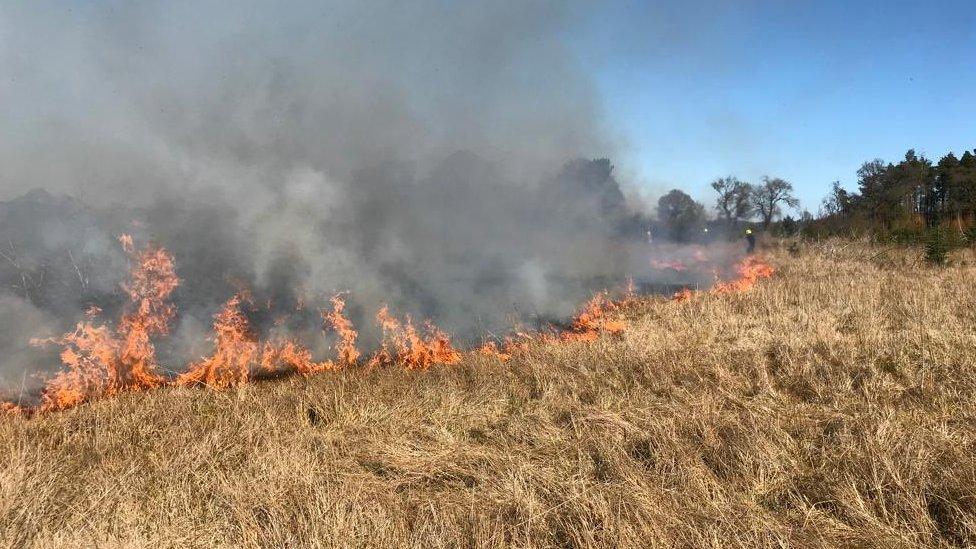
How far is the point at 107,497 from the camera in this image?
142 inches

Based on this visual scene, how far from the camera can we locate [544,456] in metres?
4.29

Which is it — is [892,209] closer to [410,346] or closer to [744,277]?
[744,277]

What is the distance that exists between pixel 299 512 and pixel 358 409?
202 centimetres

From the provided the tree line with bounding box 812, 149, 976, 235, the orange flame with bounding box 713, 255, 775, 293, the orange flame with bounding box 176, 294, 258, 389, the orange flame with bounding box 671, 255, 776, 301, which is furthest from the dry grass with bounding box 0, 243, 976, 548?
the tree line with bounding box 812, 149, 976, 235

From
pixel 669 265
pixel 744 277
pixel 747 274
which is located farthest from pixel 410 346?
pixel 747 274

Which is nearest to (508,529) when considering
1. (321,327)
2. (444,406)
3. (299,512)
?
(299,512)

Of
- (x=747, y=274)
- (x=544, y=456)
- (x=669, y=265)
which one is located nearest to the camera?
(x=544, y=456)

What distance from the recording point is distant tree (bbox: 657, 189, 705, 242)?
18438 mm

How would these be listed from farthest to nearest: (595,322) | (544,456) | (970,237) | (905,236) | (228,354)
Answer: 1. (905,236)
2. (970,237)
3. (595,322)
4. (228,354)
5. (544,456)

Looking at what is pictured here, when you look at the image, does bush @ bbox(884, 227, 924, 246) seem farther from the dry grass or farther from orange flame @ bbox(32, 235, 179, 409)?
orange flame @ bbox(32, 235, 179, 409)

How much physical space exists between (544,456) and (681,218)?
19847 mm

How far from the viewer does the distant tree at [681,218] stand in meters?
18.4

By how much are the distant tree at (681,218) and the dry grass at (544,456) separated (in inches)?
445

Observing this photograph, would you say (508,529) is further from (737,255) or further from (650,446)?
(737,255)
